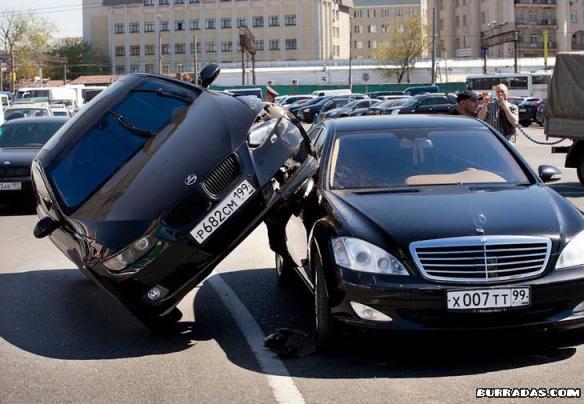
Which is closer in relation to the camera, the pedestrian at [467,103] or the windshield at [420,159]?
the windshield at [420,159]

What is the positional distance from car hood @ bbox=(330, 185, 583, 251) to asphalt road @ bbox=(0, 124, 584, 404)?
0.64m

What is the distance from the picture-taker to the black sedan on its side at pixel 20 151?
49.5ft

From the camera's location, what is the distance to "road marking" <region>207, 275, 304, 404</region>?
5.27 meters

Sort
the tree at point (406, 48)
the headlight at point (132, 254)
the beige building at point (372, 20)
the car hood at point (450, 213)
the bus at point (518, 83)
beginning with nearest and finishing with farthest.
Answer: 1. the car hood at point (450, 213)
2. the headlight at point (132, 254)
3. the bus at point (518, 83)
4. the tree at point (406, 48)
5. the beige building at point (372, 20)

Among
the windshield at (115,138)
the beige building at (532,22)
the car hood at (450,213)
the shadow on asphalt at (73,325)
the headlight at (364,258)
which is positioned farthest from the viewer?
the beige building at (532,22)

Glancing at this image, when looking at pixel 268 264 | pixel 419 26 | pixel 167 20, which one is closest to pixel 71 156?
pixel 268 264

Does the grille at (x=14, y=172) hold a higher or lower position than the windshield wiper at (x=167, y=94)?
lower

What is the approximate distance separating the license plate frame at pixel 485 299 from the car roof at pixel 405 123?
233cm

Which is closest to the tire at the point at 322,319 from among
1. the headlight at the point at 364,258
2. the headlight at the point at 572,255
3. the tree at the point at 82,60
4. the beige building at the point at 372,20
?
the headlight at the point at 364,258

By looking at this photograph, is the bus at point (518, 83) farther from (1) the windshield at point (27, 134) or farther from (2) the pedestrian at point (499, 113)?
(2) the pedestrian at point (499, 113)

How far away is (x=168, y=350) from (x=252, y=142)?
1.55 meters

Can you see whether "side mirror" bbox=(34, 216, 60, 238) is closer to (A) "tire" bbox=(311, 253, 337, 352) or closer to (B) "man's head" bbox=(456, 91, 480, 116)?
(A) "tire" bbox=(311, 253, 337, 352)

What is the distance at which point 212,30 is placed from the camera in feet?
416

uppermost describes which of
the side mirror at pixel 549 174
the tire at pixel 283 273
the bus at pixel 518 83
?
the bus at pixel 518 83
